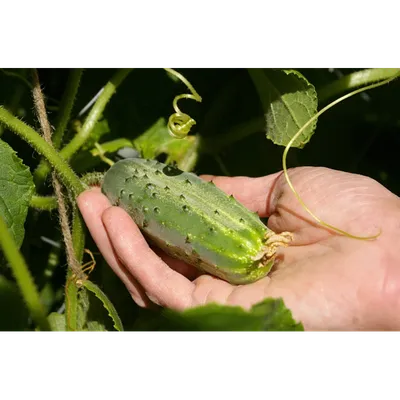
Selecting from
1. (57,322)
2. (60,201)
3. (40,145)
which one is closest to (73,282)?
(57,322)

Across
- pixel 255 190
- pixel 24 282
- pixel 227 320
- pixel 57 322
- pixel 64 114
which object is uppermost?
pixel 64 114

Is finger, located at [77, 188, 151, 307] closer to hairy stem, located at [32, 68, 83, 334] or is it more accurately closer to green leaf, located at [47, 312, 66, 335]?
hairy stem, located at [32, 68, 83, 334]

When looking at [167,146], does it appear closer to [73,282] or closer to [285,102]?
[285,102]

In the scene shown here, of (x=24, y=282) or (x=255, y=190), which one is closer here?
(x=24, y=282)

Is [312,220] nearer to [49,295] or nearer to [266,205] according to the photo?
[266,205]

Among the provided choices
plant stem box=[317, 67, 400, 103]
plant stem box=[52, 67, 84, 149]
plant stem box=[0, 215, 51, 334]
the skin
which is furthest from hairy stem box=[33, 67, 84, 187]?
plant stem box=[317, 67, 400, 103]
